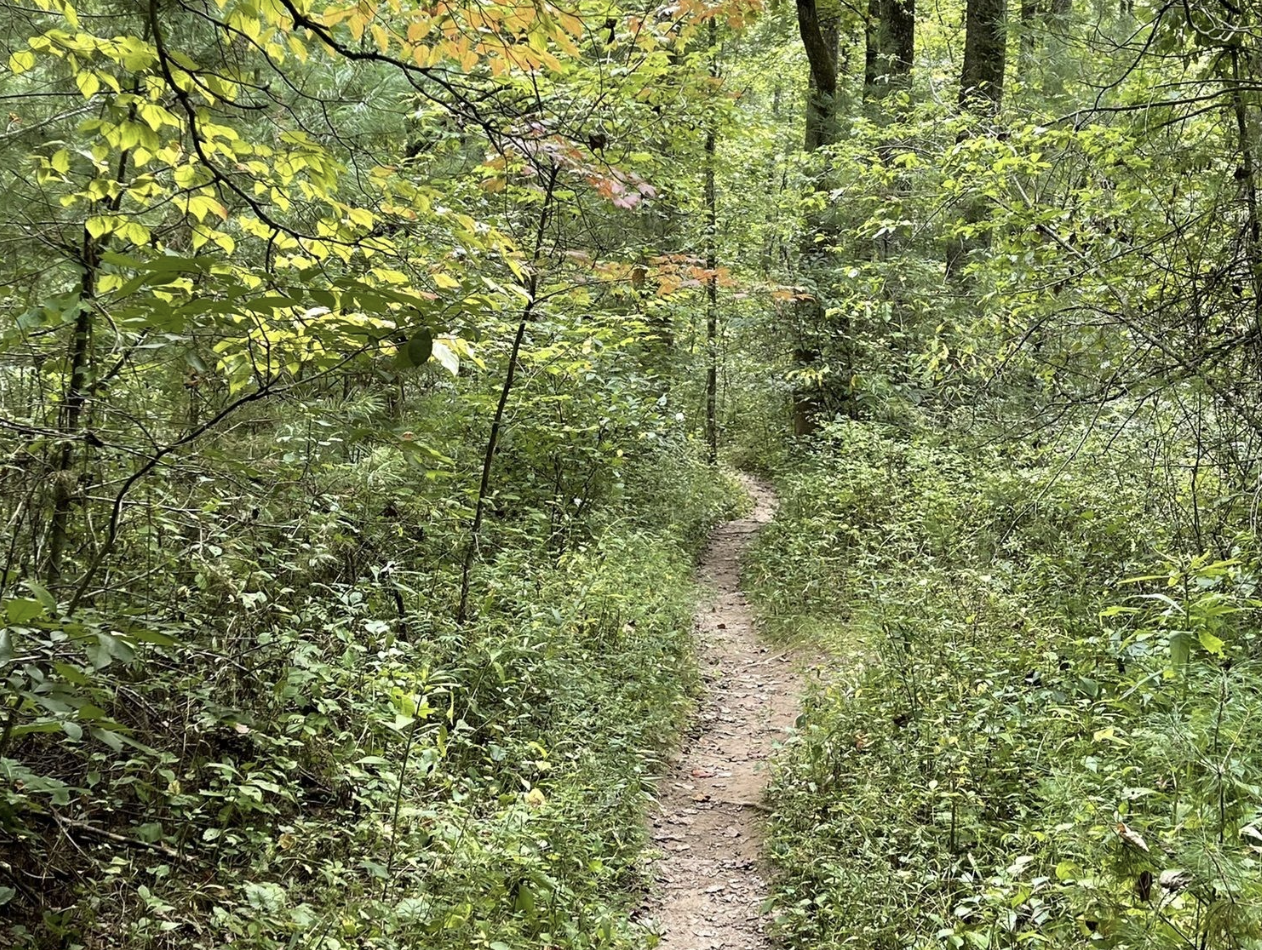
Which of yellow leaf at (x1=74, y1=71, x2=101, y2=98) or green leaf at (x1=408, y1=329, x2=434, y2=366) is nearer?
green leaf at (x1=408, y1=329, x2=434, y2=366)

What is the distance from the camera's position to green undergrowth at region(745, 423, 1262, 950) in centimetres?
329

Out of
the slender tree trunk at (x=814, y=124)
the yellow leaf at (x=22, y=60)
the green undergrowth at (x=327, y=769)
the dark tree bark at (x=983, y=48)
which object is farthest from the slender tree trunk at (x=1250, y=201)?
the slender tree trunk at (x=814, y=124)

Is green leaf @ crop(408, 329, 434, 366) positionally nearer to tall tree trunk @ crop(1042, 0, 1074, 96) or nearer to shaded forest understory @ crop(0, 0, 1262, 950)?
shaded forest understory @ crop(0, 0, 1262, 950)

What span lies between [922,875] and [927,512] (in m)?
5.37

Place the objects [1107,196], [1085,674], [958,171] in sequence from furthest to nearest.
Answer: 1. [958,171]
2. [1107,196]
3. [1085,674]

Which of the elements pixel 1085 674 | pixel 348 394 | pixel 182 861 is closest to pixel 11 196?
pixel 348 394

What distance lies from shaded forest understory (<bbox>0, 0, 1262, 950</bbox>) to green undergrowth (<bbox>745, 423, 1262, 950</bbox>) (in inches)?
1.3

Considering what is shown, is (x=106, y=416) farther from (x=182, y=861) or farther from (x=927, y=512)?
(x=927, y=512)

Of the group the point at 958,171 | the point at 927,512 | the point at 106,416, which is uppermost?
the point at 958,171

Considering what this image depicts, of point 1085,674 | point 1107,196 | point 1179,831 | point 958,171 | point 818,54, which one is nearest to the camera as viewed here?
point 1179,831

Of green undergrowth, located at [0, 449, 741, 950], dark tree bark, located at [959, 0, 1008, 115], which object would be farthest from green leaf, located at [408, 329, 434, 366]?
dark tree bark, located at [959, 0, 1008, 115]

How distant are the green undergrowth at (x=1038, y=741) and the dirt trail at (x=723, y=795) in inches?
10.8

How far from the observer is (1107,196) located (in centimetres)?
638

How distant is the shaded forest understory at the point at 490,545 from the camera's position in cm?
306
